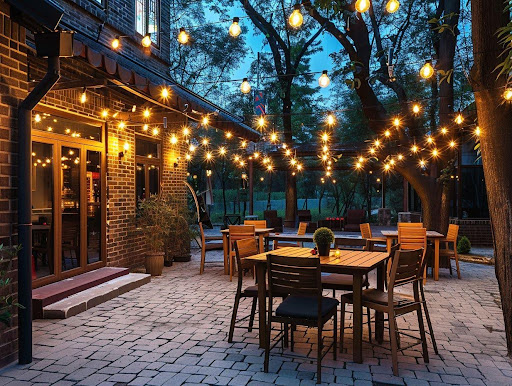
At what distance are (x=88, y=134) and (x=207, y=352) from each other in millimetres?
4425

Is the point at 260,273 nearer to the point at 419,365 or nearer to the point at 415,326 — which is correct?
the point at 419,365

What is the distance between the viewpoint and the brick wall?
12.1 feet

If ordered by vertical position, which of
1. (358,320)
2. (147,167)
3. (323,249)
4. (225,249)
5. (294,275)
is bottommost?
(358,320)

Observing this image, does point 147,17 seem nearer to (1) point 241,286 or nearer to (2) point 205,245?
(2) point 205,245

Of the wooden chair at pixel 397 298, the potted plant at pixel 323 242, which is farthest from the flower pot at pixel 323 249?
the wooden chair at pixel 397 298

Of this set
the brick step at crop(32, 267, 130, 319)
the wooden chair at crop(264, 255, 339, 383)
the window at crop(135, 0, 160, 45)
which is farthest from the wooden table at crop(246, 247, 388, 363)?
the window at crop(135, 0, 160, 45)

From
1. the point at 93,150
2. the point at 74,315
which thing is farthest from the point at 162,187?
the point at 74,315

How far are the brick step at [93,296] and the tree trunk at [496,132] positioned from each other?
15.9 ft

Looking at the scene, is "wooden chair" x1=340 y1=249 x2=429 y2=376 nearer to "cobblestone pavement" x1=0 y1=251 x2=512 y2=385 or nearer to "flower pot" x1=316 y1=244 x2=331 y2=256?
"cobblestone pavement" x1=0 y1=251 x2=512 y2=385

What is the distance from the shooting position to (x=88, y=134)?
6.88 meters

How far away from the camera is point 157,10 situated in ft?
30.9

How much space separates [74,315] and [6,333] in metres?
1.53

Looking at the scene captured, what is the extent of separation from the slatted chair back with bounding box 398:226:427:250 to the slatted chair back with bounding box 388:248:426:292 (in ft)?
10.9

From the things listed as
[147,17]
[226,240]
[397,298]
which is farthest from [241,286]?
[147,17]
